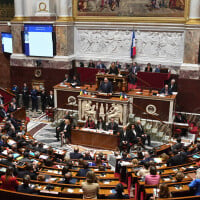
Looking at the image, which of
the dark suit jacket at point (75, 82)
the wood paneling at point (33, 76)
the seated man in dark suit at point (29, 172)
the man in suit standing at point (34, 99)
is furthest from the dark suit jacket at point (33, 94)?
the seated man in dark suit at point (29, 172)

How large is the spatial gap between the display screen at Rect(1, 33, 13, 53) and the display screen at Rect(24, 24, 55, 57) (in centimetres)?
131

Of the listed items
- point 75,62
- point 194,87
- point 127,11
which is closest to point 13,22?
point 75,62

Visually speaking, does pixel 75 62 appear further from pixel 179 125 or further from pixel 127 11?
pixel 179 125

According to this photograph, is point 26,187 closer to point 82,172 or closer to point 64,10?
point 82,172

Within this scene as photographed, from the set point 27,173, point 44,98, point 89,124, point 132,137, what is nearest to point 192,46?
point 132,137

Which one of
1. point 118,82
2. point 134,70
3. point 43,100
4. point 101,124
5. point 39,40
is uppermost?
point 39,40

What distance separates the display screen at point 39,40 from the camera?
18047 mm

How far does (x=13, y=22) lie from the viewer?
18.7 metres

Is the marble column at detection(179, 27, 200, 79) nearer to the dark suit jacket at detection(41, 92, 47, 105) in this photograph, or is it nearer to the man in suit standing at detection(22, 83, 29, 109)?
the dark suit jacket at detection(41, 92, 47, 105)

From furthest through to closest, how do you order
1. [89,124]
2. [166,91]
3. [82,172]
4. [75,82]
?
[75,82] < [166,91] < [89,124] < [82,172]

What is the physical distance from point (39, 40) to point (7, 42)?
2.71 metres

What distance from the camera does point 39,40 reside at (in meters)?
18.3

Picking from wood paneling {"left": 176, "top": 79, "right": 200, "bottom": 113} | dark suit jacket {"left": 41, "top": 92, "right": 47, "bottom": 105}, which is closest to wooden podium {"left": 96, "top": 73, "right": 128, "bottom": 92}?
wood paneling {"left": 176, "top": 79, "right": 200, "bottom": 113}

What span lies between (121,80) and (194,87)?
426 cm
